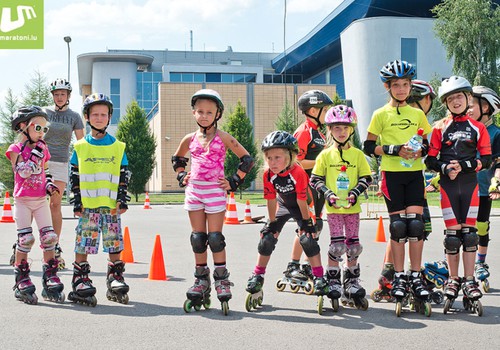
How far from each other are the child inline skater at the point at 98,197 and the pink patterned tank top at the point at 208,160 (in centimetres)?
79

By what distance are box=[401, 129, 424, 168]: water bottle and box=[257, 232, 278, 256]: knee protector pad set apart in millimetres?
1365

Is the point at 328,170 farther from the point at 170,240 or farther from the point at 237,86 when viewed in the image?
the point at 237,86

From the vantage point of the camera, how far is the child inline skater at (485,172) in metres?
6.35

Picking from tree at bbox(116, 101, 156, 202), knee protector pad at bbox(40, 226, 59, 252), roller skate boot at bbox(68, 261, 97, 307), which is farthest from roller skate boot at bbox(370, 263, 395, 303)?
tree at bbox(116, 101, 156, 202)

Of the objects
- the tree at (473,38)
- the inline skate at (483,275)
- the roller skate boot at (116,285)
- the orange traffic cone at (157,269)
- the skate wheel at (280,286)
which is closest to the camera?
the roller skate boot at (116,285)

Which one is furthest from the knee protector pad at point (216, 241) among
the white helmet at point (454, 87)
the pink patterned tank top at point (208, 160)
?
the white helmet at point (454, 87)

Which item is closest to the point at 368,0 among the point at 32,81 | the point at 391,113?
the point at 32,81

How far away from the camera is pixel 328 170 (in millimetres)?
6016

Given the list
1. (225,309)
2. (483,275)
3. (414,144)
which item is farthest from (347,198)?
(483,275)

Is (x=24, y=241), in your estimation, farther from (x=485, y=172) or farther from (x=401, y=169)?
(x=485, y=172)

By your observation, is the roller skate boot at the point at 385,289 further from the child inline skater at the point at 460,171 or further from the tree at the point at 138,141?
the tree at the point at 138,141

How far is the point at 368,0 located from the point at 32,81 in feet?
80.4

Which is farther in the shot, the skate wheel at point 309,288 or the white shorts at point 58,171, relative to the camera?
the white shorts at point 58,171

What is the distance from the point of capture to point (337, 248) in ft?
18.9
